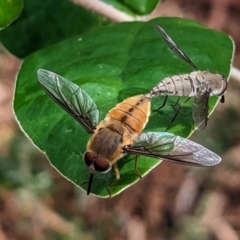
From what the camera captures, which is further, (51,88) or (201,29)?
(201,29)

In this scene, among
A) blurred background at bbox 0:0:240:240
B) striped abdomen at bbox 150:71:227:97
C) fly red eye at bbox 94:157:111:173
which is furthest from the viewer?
blurred background at bbox 0:0:240:240

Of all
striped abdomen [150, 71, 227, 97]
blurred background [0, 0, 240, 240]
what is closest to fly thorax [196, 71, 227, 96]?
striped abdomen [150, 71, 227, 97]

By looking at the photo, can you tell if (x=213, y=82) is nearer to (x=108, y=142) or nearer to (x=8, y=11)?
(x=108, y=142)

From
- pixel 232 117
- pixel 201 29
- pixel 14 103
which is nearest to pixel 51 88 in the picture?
pixel 14 103

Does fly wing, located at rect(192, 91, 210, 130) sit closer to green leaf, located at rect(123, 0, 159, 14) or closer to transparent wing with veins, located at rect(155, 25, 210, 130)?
transparent wing with veins, located at rect(155, 25, 210, 130)

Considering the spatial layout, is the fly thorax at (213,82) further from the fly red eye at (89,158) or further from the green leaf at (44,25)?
the green leaf at (44,25)

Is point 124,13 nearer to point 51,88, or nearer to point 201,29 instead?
point 201,29
